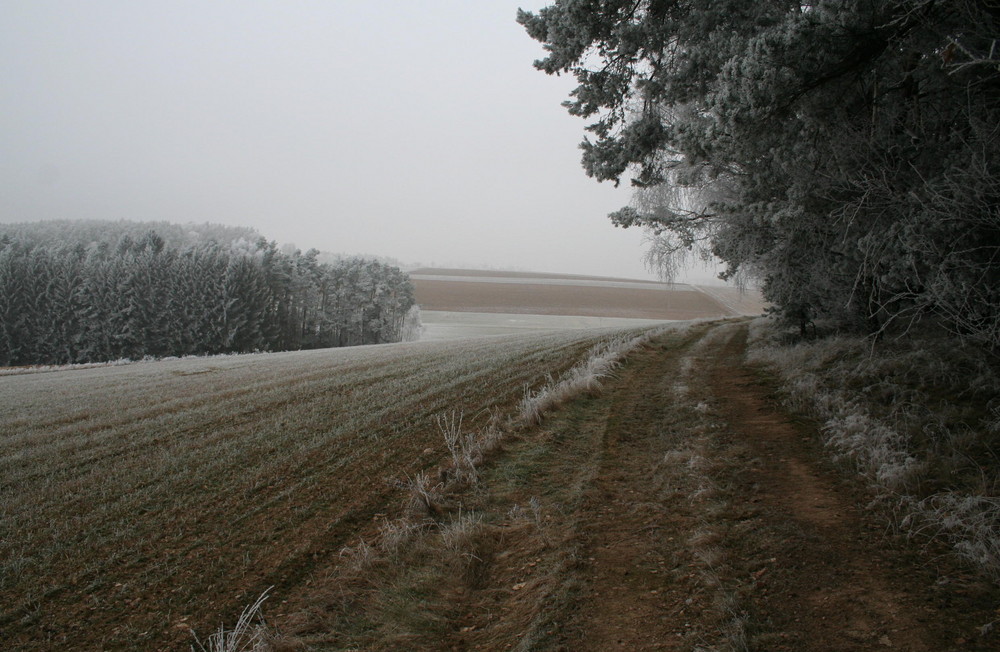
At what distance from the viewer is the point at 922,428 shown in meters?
6.00

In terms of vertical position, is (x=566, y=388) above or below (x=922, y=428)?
below

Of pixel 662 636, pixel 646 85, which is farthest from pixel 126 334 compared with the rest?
pixel 662 636

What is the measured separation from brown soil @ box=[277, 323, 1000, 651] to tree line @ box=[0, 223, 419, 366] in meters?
53.1

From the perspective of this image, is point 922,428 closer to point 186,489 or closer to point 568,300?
point 186,489

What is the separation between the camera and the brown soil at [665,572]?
11.3ft

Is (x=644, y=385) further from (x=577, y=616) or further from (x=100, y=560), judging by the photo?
(x=100, y=560)

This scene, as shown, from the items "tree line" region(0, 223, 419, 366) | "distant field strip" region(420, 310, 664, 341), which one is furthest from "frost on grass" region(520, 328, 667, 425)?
"tree line" region(0, 223, 419, 366)

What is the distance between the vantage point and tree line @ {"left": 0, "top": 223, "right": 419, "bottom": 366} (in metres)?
49.0

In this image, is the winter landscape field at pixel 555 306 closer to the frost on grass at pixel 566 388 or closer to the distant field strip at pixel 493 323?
the distant field strip at pixel 493 323

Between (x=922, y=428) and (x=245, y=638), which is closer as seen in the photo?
(x=245, y=638)

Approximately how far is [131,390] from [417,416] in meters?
9.36

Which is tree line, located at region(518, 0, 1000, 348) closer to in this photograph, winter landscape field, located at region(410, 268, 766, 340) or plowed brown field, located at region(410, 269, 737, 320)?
winter landscape field, located at region(410, 268, 766, 340)

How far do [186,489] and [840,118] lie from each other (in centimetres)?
1016

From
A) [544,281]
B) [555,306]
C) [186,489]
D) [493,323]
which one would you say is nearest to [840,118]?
[186,489]
